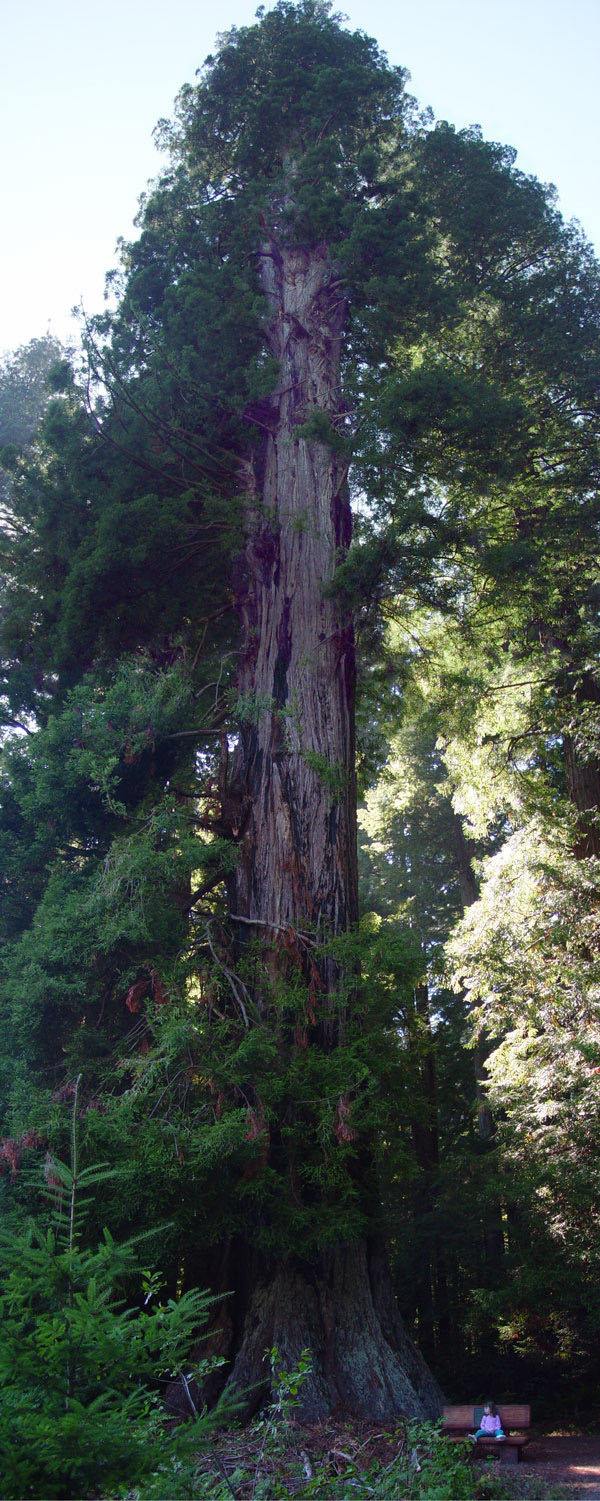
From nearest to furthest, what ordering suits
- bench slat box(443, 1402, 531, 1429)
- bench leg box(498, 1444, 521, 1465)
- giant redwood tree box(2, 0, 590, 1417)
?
giant redwood tree box(2, 0, 590, 1417), bench slat box(443, 1402, 531, 1429), bench leg box(498, 1444, 521, 1465)

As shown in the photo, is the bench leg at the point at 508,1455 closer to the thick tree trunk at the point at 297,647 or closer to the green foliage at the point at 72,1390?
the thick tree trunk at the point at 297,647

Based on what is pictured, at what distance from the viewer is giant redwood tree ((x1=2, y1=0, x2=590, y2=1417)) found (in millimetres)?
6582

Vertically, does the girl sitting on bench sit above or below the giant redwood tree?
below

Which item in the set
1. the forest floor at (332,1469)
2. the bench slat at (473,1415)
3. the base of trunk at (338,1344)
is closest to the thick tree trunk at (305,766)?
the base of trunk at (338,1344)

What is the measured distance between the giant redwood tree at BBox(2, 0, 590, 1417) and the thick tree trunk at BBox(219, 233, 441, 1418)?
3 centimetres

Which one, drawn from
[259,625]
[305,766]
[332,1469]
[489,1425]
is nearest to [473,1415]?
[489,1425]

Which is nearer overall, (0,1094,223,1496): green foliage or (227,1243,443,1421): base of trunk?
(0,1094,223,1496): green foliage

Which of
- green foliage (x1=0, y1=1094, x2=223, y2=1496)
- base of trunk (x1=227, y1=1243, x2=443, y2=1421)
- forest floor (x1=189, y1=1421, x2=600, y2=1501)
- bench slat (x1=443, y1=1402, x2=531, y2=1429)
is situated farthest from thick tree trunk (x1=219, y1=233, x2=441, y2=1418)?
green foliage (x1=0, y1=1094, x2=223, y2=1496)

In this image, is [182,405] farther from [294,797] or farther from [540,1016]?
[540,1016]

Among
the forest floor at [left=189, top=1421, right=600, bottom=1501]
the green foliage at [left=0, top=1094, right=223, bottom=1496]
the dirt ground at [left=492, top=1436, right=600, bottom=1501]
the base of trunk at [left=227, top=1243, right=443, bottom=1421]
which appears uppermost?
the green foliage at [left=0, top=1094, right=223, bottom=1496]

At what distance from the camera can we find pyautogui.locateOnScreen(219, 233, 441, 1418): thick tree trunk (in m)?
6.60

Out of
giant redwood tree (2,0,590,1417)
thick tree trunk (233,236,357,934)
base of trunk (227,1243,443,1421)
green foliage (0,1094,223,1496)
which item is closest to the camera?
green foliage (0,1094,223,1496)

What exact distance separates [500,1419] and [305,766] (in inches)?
207

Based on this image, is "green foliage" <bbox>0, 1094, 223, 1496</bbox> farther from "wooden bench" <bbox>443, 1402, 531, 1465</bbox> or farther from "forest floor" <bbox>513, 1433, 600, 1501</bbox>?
"wooden bench" <bbox>443, 1402, 531, 1465</bbox>
